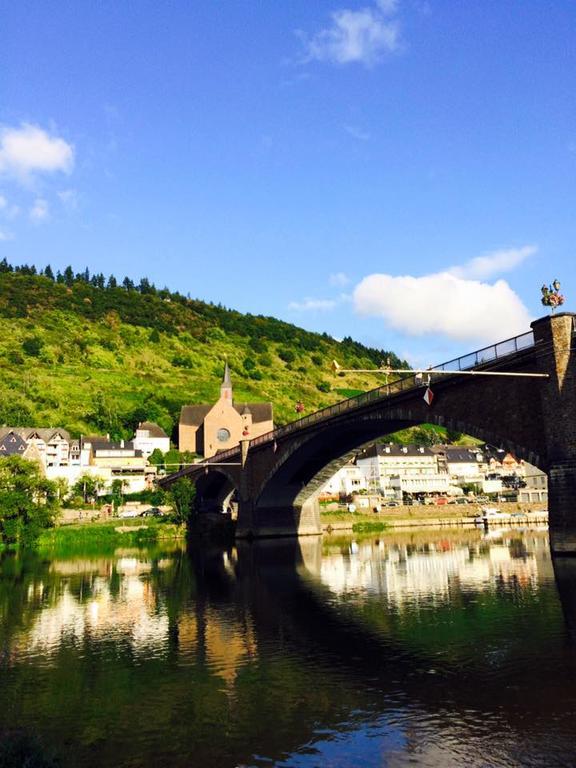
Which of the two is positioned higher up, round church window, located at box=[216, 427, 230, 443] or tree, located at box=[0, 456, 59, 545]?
round church window, located at box=[216, 427, 230, 443]

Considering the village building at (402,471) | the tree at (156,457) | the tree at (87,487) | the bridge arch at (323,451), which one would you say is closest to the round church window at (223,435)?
the tree at (156,457)

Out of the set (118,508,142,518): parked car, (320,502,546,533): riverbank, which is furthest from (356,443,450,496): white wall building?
(118,508,142,518): parked car

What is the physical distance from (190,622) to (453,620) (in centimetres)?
1211

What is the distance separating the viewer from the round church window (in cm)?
14425

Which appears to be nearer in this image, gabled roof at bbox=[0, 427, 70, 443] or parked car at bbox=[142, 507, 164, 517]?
parked car at bbox=[142, 507, 164, 517]

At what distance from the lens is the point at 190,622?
99.9 feet

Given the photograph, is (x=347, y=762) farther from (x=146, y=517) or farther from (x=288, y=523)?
(x=146, y=517)

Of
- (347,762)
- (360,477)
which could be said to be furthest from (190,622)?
(360,477)

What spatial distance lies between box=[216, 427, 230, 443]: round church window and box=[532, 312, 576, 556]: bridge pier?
111 m

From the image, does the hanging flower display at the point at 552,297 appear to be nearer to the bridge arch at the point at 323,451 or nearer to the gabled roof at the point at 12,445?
the bridge arch at the point at 323,451

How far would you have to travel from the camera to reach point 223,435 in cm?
14462

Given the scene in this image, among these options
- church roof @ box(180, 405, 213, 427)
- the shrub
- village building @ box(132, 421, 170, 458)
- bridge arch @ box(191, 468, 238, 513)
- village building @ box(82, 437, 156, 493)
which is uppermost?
the shrub

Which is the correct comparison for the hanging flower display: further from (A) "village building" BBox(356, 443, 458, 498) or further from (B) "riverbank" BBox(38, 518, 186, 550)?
(A) "village building" BBox(356, 443, 458, 498)

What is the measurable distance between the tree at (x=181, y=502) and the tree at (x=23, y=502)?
1556 centimetres
